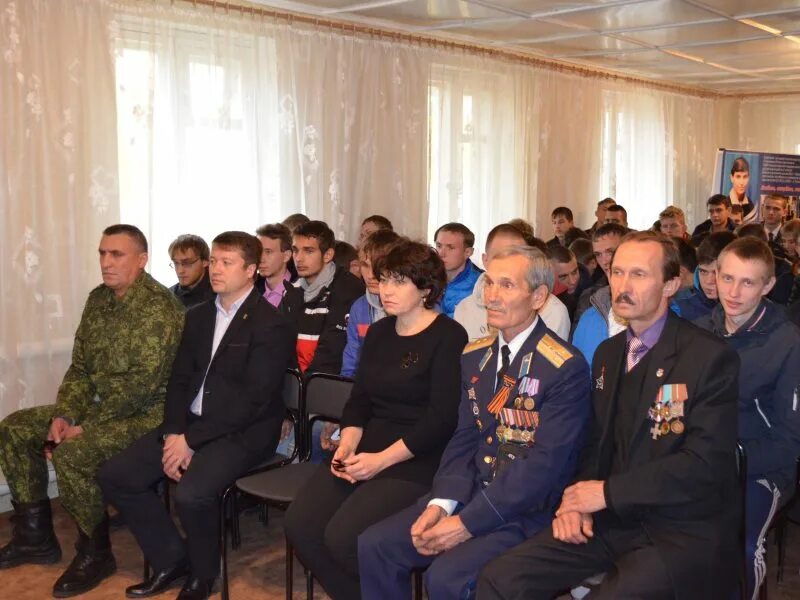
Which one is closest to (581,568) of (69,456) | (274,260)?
(69,456)

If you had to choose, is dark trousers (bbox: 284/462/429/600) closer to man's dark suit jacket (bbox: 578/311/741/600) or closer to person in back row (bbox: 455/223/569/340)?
man's dark suit jacket (bbox: 578/311/741/600)

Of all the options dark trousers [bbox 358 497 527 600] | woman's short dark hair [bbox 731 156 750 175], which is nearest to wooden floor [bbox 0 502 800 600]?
dark trousers [bbox 358 497 527 600]

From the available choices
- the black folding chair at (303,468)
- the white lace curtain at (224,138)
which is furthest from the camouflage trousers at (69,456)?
the white lace curtain at (224,138)

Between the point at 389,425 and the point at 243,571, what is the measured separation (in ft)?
3.62

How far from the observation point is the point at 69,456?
3344mm

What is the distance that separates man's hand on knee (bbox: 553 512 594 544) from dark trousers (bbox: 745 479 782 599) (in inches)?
26.2

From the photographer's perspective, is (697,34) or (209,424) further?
(697,34)

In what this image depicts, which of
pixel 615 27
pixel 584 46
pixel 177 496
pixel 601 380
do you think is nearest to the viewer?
pixel 601 380

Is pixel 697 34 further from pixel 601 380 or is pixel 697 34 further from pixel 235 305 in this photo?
pixel 601 380

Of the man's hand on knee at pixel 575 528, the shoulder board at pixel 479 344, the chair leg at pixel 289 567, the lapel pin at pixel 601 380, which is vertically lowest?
the chair leg at pixel 289 567

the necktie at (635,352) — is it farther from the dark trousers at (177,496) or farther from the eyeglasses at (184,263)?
the eyeglasses at (184,263)

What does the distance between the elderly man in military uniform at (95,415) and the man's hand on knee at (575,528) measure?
189 cm

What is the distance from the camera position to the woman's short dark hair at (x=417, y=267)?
2.98m

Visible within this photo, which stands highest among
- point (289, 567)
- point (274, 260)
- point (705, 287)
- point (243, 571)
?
point (274, 260)
